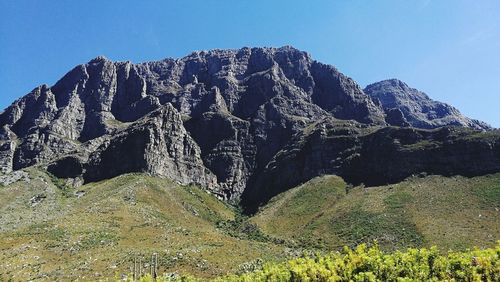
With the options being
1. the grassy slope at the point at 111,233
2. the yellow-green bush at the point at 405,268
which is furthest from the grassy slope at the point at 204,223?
the yellow-green bush at the point at 405,268

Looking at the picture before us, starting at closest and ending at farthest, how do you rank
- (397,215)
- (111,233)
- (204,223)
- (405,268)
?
(405,268) → (111,233) → (397,215) → (204,223)

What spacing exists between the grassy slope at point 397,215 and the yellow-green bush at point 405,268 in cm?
7946

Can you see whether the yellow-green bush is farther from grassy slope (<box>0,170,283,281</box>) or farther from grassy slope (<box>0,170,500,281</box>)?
grassy slope (<box>0,170,283,281</box>)

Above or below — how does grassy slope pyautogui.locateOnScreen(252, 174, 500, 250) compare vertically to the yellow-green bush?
above

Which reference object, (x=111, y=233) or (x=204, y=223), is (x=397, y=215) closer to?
(x=204, y=223)

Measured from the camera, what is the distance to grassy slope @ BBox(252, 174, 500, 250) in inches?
3917

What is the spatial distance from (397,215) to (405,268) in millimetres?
102813

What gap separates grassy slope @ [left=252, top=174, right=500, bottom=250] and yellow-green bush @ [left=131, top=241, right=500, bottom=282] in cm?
7946

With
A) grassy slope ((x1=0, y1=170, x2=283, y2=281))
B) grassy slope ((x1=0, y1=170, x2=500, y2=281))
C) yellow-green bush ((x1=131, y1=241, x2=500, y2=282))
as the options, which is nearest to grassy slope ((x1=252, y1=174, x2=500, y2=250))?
grassy slope ((x1=0, y1=170, x2=500, y2=281))

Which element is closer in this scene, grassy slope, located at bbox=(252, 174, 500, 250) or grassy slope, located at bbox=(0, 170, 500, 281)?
grassy slope, located at bbox=(0, 170, 500, 281)

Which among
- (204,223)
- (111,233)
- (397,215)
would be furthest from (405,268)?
(204,223)

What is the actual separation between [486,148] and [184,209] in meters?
99.1

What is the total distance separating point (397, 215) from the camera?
4500 inches

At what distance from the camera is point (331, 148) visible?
6654 inches
